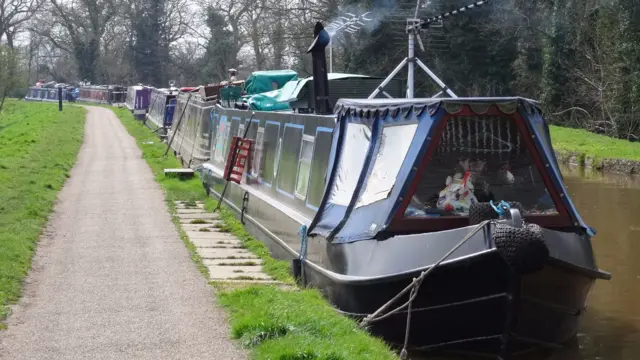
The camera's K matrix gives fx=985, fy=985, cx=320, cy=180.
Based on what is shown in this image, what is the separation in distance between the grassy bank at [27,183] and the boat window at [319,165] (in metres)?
2.67

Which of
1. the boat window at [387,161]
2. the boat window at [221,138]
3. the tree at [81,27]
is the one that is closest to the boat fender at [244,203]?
the boat window at [221,138]

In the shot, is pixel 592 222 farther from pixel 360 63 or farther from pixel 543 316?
pixel 360 63

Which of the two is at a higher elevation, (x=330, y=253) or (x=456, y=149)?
(x=456, y=149)

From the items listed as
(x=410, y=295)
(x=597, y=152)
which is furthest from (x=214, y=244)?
(x=597, y=152)

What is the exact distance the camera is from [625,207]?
15.2 meters

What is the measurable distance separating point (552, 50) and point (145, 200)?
1880 centimetres

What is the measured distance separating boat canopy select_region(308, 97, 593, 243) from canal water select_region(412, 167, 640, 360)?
103 centimetres

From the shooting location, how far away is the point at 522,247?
6.14m

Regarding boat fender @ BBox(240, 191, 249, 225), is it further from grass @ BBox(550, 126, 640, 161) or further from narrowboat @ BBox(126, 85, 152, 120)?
narrowboat @ BBox(126, 85, 152, 120)

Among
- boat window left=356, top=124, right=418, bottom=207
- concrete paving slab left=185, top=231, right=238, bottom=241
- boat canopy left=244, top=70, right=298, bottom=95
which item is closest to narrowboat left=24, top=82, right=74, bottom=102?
boat canopy left=244, top=70, right=298, bottom=95

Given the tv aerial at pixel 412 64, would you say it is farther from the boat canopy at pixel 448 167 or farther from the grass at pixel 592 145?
the grass at pixel 592 145

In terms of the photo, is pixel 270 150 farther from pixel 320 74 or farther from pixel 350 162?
pixel 350 162

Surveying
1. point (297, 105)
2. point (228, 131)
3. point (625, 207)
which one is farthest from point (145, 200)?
point (625, 207)

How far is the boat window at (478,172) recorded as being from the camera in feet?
23.9
